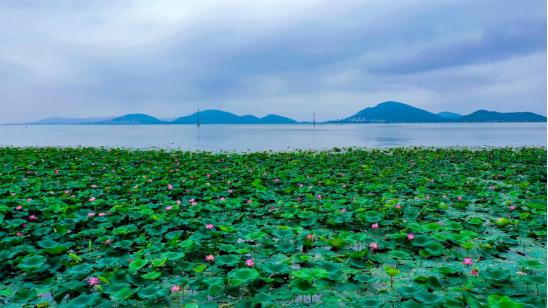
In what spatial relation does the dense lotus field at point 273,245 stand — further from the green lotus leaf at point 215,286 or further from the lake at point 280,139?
the lake at point 280,139

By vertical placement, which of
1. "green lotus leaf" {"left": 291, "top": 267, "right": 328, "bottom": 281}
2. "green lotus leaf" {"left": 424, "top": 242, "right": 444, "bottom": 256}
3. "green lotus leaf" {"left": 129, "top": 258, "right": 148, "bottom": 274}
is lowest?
"green lotus leaf" {"left": 424, "top": 242, "right": 444, "bottom": 256}

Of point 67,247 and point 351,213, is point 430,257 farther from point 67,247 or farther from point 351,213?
point 67,247

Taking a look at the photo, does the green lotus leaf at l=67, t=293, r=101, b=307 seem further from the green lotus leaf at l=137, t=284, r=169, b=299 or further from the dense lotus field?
the green lotus leaf at l=137, t=284, r=169, b=299

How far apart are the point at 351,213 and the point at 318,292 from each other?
2.33 metres

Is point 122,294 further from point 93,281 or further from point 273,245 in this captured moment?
point 273,245

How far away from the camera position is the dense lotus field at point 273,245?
3.03 metres

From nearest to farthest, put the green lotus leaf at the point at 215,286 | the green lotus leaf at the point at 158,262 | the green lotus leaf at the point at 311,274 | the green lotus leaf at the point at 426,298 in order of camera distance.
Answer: the green lotus leaf at the point at 426,298 → the green lotus leaf at the point at 215,286 → the green lotus leaf at the point at 311,274 → the green lotus leaf at the point at 158,262

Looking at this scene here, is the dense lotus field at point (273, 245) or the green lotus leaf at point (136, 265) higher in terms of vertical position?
the green lotus leaf at point (136, 265)

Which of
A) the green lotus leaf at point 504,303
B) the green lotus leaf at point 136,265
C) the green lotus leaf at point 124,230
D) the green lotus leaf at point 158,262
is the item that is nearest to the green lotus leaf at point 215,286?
the green lotus leaf at point 158,262

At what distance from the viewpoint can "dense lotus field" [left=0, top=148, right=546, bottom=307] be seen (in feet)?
9.95

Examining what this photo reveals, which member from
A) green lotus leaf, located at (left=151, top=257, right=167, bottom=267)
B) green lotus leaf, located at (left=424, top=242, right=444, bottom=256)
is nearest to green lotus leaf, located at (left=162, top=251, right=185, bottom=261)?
green lotus leaf, located at (left=151, top=257, right=167, bottom=267)

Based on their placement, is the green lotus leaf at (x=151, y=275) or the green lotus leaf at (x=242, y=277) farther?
the green lotus leaf at (x=151, y=275)

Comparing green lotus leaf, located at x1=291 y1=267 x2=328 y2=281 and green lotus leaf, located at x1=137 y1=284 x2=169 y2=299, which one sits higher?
green lotus leaf, located at x1=291 y1=267 x2=328 y2=281

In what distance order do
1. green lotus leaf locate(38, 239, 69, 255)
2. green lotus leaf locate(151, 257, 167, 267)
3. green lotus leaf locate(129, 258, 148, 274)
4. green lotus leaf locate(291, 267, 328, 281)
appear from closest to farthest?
green lotus leaf locate(291, 267, 328, 281), green lotus leaf locate(129, 258, 148, 274), green lotus leaf locate(151, 257, 167, 267), green lotus leaf locate(38, 239, 69, 255)
